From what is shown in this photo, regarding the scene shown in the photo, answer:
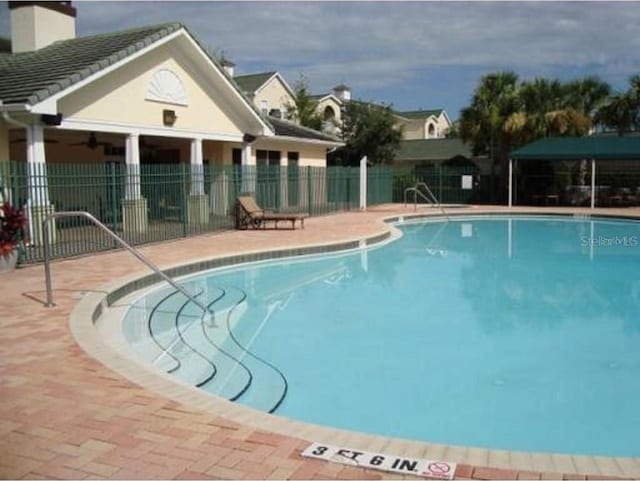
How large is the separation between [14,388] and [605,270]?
13101mm

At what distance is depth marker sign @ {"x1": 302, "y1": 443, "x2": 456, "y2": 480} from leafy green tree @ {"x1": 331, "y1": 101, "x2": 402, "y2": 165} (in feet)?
112

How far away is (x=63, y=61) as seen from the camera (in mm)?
15594

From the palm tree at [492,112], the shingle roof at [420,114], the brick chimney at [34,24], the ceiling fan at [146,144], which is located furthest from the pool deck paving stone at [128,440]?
the shingle roof at [420,114]

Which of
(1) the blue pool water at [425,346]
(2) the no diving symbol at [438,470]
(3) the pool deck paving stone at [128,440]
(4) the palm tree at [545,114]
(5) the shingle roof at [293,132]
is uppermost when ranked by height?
(4) the palm tree at [545,114]

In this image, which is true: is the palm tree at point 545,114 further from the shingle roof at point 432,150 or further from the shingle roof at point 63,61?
the shingle roof at point 63,61

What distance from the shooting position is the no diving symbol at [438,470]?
12.0 ft

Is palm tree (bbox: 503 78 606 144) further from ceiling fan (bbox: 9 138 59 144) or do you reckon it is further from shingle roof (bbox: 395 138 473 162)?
ceiling fan (bbox: 9 138 59 144)

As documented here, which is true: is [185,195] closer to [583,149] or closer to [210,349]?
[210,349]

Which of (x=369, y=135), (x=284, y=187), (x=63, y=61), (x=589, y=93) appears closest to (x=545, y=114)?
(x=589, y=93)

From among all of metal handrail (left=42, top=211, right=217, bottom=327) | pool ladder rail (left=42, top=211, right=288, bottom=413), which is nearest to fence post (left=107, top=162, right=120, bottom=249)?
pool ladder rail (left=42, top=211, right=288, bottom=413)

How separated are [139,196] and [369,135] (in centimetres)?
2424

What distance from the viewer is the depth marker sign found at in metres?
3.70

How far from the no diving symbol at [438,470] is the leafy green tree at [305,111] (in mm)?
38038

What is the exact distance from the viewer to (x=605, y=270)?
47.9ft
